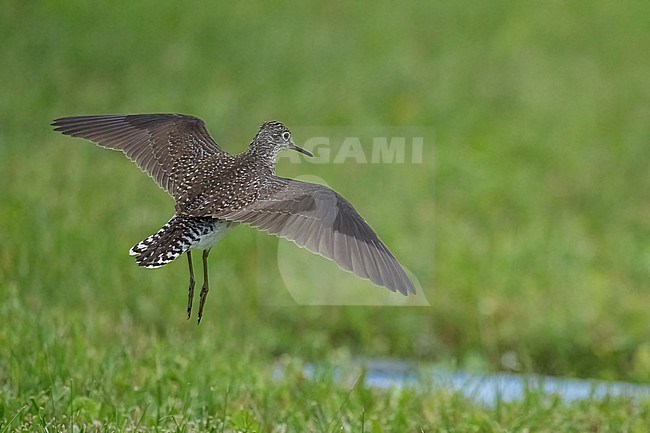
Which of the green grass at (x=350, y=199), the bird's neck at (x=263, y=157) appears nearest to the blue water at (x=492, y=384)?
the green grass at (x=350, y=199)

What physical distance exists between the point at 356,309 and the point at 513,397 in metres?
2.62

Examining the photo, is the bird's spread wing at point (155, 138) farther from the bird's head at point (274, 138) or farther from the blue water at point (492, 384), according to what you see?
the blue water at point (492, 384)

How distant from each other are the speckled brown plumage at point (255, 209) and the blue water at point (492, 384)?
9.23 ft

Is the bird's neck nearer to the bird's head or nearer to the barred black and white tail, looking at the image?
the bird's head

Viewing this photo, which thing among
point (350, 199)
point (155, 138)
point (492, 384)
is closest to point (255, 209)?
point (155, 138)

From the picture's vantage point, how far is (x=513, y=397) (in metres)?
5.49

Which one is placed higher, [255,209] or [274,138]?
[274,138]

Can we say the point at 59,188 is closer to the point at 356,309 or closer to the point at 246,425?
the point at 356,309

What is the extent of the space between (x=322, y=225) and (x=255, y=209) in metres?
0.16

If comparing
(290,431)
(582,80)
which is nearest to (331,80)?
(582,80)

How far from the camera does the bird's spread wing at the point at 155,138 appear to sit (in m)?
2.64

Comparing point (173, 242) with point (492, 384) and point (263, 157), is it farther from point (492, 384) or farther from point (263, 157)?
point (492, 384)

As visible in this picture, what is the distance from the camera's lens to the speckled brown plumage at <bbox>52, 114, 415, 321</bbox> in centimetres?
229

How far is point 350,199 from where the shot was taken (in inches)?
349
